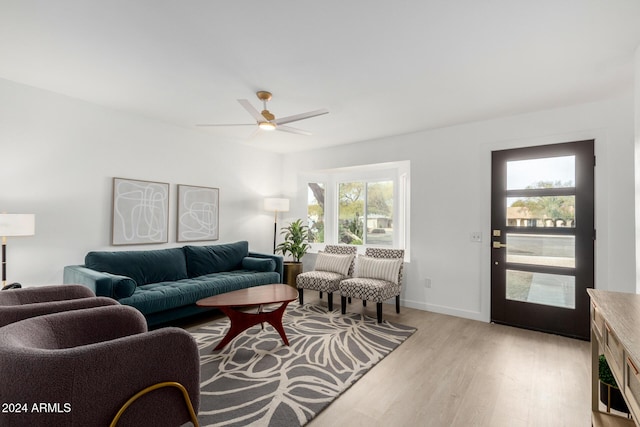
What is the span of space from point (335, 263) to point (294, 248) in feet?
3.24

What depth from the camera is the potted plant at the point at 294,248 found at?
504cm

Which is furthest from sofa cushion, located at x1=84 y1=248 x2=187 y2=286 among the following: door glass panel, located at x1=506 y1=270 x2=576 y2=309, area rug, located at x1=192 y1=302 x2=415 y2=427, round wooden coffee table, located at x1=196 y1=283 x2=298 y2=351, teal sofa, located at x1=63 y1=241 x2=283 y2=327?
door glass panel, located at x1=506 y1=270 x2=576 y2=309

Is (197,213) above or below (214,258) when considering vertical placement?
above

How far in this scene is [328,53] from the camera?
231 centimetres

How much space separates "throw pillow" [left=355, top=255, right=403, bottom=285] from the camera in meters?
4.02

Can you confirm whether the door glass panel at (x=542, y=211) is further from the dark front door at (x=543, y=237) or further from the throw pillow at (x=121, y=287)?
the throw pillow at (x=121, y=287)

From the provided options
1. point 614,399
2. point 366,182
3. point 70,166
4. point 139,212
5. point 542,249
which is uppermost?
point 366,182

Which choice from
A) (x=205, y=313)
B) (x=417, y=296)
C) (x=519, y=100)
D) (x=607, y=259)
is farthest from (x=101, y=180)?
(x=607, y=259)

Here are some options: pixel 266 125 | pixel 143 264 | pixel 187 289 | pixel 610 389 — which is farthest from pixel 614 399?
pixel 143 264

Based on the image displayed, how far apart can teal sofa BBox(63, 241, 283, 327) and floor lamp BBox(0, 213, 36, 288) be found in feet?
1.69

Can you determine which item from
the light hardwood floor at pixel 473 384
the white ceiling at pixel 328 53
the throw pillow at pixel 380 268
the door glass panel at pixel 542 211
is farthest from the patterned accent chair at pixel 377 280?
the white ceiling at pixel 328 53

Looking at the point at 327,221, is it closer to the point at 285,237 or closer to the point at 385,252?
the point at 285,237

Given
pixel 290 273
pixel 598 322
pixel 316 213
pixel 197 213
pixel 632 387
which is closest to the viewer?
pixel 632 387

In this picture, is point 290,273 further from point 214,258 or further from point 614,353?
point 614,353
